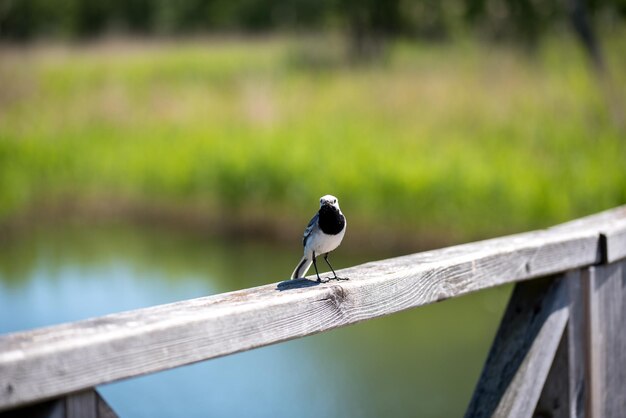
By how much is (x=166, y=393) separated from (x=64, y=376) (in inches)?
151

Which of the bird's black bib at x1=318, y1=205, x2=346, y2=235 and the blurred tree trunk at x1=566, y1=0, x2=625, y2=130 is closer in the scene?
the bird's black bib at x1=318, y1=205, x2=346, y2=235

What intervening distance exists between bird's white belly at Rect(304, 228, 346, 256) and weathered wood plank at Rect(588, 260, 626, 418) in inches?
23.0

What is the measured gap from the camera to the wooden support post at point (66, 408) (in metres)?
1.02

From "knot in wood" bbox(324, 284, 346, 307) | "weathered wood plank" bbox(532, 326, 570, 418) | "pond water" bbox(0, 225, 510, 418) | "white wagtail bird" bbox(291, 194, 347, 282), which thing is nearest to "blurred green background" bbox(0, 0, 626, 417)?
"pond water" bbox(0, 225, 510, 418)

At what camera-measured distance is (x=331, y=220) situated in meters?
1.97

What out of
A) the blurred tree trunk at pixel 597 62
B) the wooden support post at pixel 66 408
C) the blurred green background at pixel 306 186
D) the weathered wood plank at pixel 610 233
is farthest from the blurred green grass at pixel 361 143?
the wooden support post at pixel 66 408

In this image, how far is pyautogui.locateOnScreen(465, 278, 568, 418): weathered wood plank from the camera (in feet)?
5.50

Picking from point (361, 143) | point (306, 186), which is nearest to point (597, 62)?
point (361, 143)

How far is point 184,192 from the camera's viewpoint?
828 cm

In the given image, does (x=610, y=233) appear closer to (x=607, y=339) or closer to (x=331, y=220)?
(x=607, y=339)

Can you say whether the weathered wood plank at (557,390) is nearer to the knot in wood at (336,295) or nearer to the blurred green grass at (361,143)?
the knot in wood at (336,295)

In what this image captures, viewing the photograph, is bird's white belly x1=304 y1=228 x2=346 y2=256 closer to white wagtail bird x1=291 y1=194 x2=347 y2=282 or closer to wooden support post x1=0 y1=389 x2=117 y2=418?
white wagtail bird x1=291 y1=194 x2=347 y2=282

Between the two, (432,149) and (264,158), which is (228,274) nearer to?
(264,158)

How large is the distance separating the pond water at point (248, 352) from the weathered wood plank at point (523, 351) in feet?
9.01
